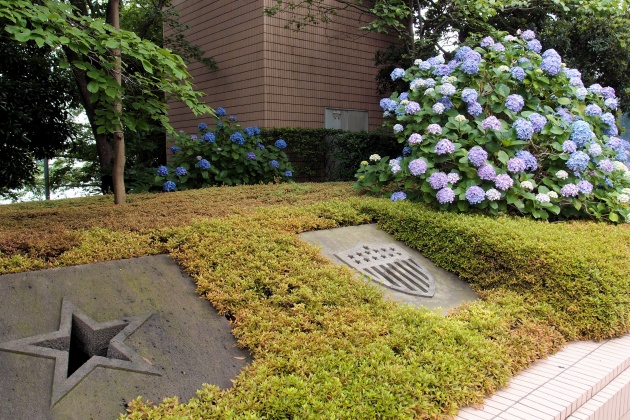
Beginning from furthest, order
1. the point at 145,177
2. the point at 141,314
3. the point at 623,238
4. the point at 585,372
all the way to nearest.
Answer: the point at 145,177, the point at 623,238, the point at 585,372, the point at 141,314

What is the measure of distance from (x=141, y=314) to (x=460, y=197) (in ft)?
10.5

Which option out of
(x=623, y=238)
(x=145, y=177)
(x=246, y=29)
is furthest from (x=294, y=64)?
(x=623, y=238)

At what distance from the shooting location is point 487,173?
4.83 metres

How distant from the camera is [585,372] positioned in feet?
10.4

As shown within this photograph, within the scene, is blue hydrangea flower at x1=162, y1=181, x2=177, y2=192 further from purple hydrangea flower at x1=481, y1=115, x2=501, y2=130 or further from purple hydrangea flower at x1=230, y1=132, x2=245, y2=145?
purple hydrangea flower at x1=481, y1=115, x2=501, y2=130

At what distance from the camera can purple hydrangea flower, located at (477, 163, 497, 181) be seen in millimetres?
4828

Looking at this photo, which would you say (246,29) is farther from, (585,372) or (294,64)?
(585,372)

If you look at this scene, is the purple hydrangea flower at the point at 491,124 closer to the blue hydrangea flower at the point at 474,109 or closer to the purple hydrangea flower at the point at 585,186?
the blue hydrangea flower at the point at 474,109

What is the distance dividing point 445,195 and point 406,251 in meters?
0.68

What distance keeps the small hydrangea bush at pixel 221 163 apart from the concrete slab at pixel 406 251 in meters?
3.16

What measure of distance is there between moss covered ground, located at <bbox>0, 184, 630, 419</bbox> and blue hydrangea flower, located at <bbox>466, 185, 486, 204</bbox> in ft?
0.52

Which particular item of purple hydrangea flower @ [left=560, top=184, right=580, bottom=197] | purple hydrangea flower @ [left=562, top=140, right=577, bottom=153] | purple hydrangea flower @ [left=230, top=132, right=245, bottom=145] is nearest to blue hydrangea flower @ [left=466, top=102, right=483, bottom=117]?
purple hydrangea flower @ [left=562, top=140, right=577, bottom=153]

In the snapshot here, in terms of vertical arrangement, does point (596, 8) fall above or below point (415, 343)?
above

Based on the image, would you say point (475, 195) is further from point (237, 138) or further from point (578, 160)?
point (237, 138)
